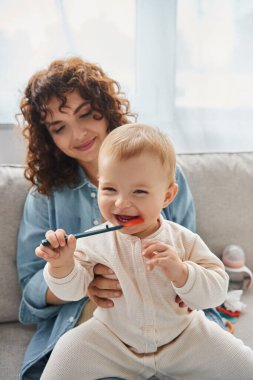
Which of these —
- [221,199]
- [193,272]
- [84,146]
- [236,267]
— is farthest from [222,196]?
[193,272]

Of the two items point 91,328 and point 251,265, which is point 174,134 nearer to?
point 251,265

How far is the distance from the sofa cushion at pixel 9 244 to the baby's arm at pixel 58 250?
0.50 metres

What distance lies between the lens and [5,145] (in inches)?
57.5

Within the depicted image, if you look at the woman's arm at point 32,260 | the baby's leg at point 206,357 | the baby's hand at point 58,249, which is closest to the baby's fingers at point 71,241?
the baby's hand at point 58,249

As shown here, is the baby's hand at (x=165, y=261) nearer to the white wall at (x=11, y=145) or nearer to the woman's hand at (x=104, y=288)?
the woman's hand at (x=104, y=288)

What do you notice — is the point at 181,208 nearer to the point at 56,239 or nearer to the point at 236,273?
the point at 236,273

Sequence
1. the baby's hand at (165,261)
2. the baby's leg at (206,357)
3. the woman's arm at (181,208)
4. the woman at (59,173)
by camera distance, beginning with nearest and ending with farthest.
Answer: the baby's hand at (165,261), the baby's leg at (206,357), the woman at (59,173), the woman's arm at (181,208)

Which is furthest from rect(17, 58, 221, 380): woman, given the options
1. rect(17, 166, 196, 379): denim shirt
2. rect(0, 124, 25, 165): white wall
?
rect(0, 124, 25, 165): white wall

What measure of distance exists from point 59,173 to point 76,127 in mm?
194

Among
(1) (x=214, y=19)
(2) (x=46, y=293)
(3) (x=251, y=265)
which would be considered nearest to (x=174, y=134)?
(1) (x=214, y=19)

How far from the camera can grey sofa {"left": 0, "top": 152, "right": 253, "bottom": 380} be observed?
1.31 metres

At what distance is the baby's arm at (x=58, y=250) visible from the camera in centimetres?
81

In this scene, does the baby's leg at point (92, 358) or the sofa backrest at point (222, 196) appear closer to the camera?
the baby's leg at point (92, 358)

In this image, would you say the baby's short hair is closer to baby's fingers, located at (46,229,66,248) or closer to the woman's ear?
the woman's ear
